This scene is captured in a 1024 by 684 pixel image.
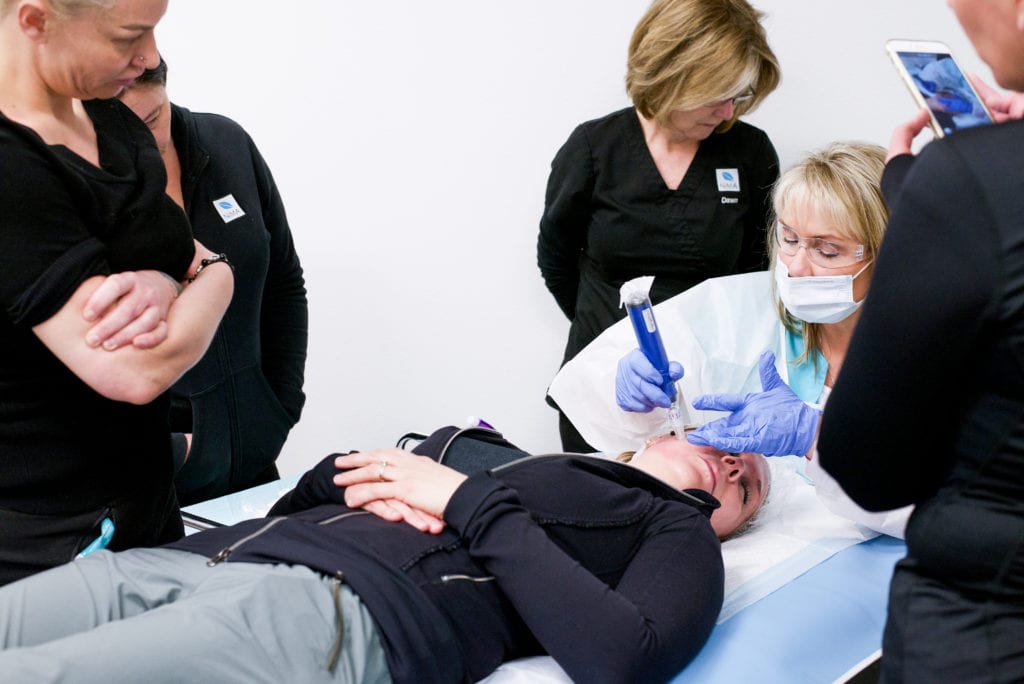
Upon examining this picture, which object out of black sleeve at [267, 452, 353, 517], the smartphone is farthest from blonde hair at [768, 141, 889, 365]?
black sleeve at [267, 452, 353, 517]

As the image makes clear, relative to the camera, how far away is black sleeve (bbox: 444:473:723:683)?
54.5 inches

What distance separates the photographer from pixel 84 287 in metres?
1.16

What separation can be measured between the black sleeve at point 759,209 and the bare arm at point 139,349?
1375mm

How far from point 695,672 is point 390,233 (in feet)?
5.79

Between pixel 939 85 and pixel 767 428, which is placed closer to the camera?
pixel 939 85

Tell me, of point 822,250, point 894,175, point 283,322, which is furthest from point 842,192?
point 283,322

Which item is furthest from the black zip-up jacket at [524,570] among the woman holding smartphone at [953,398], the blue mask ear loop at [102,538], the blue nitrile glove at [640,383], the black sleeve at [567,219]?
the black sleeve at [567,219]

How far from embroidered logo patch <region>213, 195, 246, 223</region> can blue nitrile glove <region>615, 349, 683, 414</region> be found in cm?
82

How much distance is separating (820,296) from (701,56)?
0.61 m

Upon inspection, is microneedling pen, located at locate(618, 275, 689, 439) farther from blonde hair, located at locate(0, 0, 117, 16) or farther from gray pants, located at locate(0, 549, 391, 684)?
blonde hair, located at locate(0, 0, 117, 16)

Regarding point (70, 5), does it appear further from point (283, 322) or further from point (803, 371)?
point (803, 371)

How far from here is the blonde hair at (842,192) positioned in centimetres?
190

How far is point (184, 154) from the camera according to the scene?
1.88m

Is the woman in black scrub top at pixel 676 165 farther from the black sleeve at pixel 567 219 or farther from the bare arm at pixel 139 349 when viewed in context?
the bare arm at pixel 139 349
